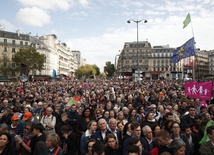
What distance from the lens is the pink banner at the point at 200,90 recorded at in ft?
27.3

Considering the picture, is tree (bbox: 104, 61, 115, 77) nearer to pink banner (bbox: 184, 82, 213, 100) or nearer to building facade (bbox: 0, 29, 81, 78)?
building facade (bbox: 0, 29, 81, 78)

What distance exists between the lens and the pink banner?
27.3ft

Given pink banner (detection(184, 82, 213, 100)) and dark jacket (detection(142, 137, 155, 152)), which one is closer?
dark jacket (detection(142, 137, 155, 152))

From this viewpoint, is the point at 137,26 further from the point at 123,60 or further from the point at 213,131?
the point at 123,60

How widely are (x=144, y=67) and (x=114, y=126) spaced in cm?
8804

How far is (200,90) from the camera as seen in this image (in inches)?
342

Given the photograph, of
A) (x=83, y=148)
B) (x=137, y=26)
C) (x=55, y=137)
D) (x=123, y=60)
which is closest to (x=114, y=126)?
(x=83, y=148)

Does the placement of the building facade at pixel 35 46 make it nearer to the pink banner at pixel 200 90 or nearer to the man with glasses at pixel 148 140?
the pink banner at pixel 200 90

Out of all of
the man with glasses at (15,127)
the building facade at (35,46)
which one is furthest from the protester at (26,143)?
the building facade at (35,46)

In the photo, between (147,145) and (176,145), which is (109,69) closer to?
(147,145)

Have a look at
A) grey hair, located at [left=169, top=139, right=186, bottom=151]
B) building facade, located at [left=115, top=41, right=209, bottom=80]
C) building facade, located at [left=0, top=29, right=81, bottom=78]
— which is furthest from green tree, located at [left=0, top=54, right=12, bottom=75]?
grey hair, located at [left=169, top=139, right=186, bottom=151]

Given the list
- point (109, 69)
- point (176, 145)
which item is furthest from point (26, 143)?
point (109, 69)

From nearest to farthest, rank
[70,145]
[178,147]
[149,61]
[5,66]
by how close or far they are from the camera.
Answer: [178,147]
[70,145]
[5,66]
[149,61]

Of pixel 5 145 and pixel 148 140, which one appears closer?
pixel 5 145
